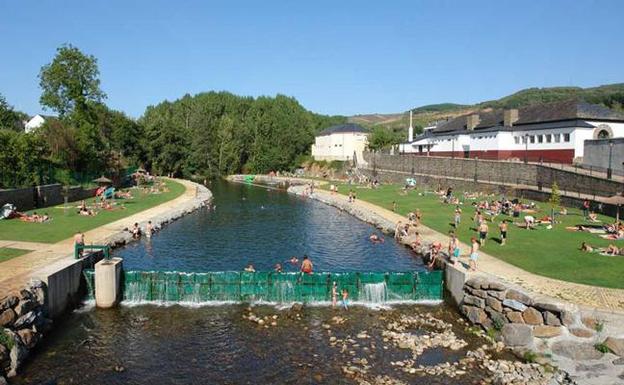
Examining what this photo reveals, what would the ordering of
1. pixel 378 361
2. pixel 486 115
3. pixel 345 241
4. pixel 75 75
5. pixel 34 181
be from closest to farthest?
pixel 378 361
pixel 345 241
pixel 34 181
pixel 75 75
pixel 486 115

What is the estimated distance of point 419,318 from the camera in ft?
78.8

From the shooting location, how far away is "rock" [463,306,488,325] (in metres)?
22.9

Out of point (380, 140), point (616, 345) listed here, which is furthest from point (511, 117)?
point (616, 345)

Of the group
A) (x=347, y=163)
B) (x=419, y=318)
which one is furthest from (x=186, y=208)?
(x=347, y=163)

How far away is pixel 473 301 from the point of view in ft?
78.5

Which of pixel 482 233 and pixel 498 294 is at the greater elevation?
pixel 482 233

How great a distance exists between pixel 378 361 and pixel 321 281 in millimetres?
7103

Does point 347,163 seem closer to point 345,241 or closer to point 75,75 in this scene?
point 75,75

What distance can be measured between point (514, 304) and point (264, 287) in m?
11.9

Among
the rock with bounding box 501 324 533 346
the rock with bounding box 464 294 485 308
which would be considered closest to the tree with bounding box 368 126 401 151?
the rock with bounding box 464 294 485 308

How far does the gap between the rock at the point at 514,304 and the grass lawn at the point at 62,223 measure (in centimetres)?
2707

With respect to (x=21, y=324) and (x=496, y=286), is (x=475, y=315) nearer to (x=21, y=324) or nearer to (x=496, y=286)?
(x=496, y=286)

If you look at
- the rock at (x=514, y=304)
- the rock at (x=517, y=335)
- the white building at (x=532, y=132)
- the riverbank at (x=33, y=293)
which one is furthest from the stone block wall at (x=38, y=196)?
the white building at (x=532, y=132)

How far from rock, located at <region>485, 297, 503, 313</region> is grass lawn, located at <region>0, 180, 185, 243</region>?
26.3 m
